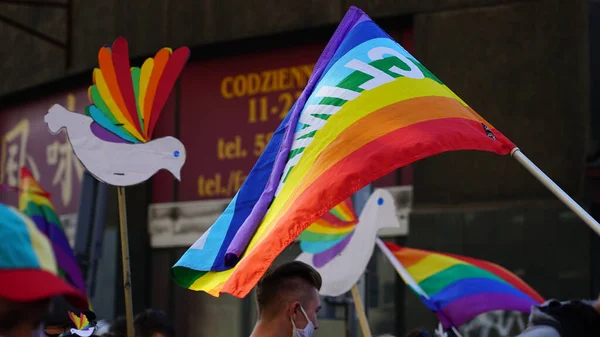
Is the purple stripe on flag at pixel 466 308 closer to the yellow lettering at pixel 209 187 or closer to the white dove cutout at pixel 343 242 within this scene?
the white dove cutout at pixel 343 242

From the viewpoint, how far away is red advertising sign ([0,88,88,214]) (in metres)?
15.2

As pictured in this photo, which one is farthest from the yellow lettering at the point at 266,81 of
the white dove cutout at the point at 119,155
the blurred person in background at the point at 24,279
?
the blurred person in background at the point at 24,279

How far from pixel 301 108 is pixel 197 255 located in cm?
90

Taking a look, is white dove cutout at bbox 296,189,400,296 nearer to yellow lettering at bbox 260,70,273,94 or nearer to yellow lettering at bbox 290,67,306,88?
yellow lettering at bbox 290,67,306,88

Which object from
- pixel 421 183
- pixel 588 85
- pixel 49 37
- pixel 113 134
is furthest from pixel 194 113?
pixel 113 134

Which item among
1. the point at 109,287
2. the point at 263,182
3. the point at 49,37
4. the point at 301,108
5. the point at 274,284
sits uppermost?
the point at 49,37

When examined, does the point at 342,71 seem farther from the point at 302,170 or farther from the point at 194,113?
the point at 194,113

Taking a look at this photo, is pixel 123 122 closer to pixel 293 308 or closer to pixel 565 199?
pixel 293 308

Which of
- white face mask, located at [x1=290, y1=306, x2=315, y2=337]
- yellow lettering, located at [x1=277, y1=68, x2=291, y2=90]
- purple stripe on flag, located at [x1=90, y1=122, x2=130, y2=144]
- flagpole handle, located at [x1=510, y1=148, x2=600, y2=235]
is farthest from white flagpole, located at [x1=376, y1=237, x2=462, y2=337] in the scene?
yellow lettering, located at [x1=277, y1=68, x2=291, y2=90]

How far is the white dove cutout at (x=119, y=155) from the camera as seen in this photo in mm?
5703

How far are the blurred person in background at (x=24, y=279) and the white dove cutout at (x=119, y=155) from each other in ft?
9.85

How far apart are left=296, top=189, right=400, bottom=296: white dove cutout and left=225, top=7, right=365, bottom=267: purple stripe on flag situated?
6.62 feet

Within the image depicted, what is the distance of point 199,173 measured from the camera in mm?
13891

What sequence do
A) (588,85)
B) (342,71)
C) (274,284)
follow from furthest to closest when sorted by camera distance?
(588,85) → (342,71) → (274,284)
